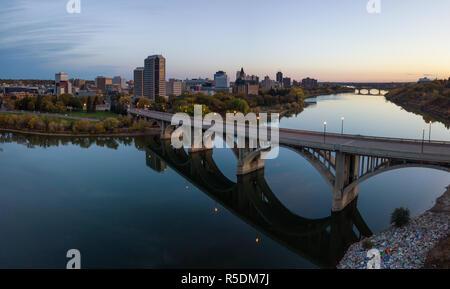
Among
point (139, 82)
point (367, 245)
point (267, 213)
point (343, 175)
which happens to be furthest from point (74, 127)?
point (139, 82)

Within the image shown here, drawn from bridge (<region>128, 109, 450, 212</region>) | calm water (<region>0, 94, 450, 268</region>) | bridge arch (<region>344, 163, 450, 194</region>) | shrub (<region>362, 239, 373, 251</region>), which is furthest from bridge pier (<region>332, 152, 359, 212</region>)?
shrub (<region>362, 239, 373, 251</region>)

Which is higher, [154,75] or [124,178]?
[154,75]

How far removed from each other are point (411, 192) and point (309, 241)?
514 inches

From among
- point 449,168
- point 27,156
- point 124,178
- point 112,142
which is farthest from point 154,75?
point 449,168

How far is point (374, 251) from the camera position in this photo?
16.8 m

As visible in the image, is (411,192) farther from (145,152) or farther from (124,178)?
(145,152)

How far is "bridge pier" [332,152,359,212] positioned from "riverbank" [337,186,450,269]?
3.79m

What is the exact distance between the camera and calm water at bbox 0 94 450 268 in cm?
1833

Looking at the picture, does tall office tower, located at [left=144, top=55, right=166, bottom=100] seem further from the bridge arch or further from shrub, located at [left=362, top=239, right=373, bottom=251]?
shrub, located at [left=362, top=239, right=373, bottom=251]

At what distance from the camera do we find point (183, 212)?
24.7 metres

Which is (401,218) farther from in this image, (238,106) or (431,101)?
(431,101)

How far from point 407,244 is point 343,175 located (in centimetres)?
626

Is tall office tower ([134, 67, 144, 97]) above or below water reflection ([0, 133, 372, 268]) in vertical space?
above

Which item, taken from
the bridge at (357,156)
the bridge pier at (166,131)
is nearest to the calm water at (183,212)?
the bridge at (357,156)
